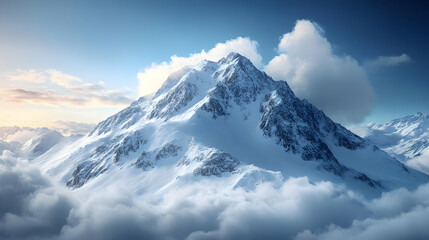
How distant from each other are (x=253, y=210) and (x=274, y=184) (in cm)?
2590

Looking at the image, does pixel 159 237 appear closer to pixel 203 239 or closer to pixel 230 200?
pixel 203 239

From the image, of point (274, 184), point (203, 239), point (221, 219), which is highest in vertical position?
point (274, 184)

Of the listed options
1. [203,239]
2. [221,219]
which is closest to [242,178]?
[221,219]

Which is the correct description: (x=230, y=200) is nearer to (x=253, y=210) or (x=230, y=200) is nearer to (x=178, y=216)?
(x=253, y=210)

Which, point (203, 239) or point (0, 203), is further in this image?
point (203, 239)

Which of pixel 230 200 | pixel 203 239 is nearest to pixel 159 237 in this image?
pixel 203 239

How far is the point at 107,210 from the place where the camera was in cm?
19862

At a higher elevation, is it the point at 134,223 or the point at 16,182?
the point at 16,182

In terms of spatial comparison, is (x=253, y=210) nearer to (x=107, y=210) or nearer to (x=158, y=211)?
(x=158, y=211)

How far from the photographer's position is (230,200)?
186750mm

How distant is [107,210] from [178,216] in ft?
185

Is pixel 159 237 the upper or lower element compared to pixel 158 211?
lower

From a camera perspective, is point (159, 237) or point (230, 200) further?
point (159, 237)

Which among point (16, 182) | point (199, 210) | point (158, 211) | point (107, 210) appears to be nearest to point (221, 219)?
point (199, 210)
